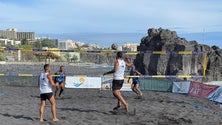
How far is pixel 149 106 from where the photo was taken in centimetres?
1478

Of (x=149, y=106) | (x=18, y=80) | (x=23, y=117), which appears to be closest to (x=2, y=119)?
(x=23, y=117)

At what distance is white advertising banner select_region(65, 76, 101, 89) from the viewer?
73.2 feet

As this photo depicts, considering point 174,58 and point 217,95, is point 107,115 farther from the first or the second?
point 174,58

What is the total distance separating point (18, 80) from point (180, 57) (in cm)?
2760

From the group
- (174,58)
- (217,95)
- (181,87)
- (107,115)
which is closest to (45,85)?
(107,115)

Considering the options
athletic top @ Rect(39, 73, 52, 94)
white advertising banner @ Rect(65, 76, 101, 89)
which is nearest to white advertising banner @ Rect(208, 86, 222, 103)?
white advertising banner @ Rect(65, 76, 101, 89)

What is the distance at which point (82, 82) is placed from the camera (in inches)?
883

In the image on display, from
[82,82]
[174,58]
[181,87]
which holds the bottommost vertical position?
[181,87]

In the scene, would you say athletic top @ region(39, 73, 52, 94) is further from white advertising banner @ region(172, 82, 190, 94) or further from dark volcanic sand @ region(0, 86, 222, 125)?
white advertising banner @ region(172, 82, 190, 94)

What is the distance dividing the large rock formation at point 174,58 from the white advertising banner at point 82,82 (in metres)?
18.3

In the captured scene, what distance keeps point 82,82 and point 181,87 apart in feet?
17.5

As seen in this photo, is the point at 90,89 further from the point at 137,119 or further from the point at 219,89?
the point at 137,119

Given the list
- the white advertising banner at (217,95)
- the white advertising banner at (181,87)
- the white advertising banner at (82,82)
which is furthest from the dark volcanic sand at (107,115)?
the white advertising banner at (181,87)

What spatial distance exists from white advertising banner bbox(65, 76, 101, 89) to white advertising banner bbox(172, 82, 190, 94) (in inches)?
168
